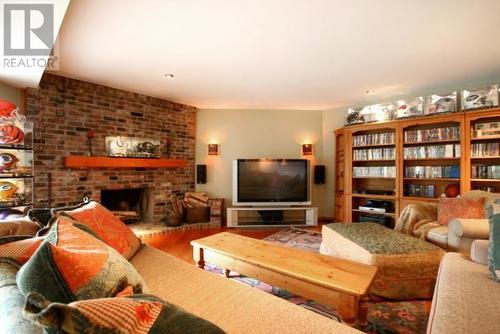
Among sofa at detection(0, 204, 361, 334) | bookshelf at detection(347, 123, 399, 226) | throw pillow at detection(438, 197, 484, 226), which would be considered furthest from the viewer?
bookshelf at detection(347, 123, 399, 226)

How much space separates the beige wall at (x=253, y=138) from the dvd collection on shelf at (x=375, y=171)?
65 cm

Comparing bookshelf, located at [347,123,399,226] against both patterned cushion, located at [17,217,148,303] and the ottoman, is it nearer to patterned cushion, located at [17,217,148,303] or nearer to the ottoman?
the ottoman

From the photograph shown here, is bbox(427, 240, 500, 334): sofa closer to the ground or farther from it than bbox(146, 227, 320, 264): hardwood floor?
farther from it

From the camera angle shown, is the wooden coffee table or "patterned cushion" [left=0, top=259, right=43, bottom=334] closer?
"patterned cushion" [left=0, top=259, right=43, bottom=334]

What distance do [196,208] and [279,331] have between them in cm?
354

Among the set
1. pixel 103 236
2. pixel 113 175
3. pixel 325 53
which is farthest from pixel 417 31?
pixel 113 175

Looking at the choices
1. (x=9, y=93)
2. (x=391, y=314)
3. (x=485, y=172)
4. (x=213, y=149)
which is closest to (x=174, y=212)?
(x=213, y=149)

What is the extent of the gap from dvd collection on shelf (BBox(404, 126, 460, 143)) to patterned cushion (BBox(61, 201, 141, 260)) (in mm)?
4010

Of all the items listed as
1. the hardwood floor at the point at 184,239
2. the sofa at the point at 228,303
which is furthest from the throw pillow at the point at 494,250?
the hardwood floor at the point at 184,239

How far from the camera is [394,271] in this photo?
1816 mm

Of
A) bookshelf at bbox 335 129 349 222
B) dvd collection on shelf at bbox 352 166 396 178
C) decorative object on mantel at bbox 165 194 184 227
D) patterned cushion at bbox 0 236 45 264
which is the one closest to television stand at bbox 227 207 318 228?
bookshelf at bbox 335 129 349 222

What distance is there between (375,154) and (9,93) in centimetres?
516

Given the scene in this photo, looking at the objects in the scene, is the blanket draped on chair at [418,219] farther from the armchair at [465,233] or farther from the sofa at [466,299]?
the sofa at [466,299]

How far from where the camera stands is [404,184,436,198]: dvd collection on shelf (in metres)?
3.69
